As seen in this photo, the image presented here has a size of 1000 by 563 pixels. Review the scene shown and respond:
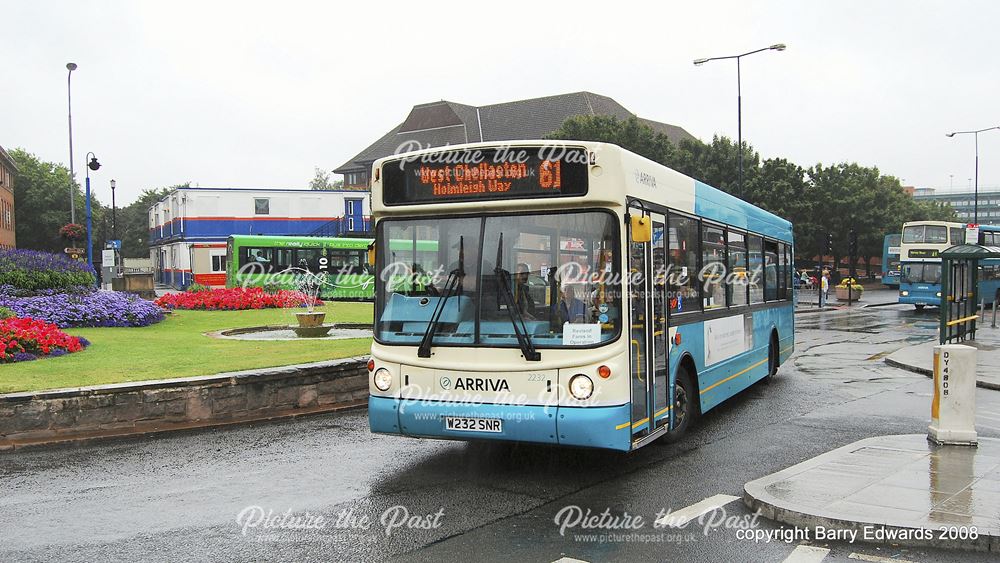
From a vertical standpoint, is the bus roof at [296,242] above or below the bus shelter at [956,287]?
above

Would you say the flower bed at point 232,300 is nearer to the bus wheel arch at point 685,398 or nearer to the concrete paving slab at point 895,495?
the bus wheel arch at point 685,398

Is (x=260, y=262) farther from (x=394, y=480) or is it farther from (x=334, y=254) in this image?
(x=394, y=480)

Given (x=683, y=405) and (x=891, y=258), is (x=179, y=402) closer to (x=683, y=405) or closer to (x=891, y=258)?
(x=683, y=405)

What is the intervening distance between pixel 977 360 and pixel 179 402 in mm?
15462

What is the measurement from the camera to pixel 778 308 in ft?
46.0

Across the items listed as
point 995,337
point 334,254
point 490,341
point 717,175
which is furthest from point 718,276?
point 717,175

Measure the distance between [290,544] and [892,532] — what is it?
4.04 meters

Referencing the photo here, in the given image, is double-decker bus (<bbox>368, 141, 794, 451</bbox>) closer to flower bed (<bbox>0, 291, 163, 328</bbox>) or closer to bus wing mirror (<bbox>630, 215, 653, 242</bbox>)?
bus wing mirror (<bbox>630, 215, 653, 242</bbox>)

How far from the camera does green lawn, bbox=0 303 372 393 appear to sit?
10844 mm

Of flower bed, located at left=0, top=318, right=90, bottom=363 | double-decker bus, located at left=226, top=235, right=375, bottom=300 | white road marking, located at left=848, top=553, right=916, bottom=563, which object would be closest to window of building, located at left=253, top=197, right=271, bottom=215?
double-decker bus, located at left=226, top=235, right=375, bottom=300

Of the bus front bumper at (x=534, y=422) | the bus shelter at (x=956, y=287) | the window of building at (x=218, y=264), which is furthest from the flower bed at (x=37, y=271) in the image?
the window of building at (x=218, y=264)

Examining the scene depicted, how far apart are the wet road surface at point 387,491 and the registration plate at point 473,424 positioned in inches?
19.6

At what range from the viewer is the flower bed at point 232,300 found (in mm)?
26250

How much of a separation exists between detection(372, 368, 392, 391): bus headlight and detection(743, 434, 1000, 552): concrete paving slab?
10.5ft
